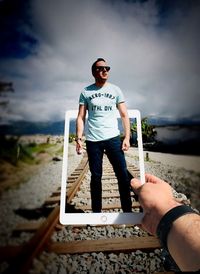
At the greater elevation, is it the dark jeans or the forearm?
the dark jeans

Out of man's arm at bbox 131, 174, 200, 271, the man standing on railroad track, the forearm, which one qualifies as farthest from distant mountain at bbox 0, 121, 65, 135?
the forearm

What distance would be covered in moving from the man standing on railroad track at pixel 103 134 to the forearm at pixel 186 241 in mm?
348

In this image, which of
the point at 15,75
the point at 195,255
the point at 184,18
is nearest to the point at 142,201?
the point at 195,255

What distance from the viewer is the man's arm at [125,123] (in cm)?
88

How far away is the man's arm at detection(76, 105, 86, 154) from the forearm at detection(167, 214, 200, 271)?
1.37 feet

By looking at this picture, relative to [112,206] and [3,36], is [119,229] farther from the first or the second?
[3,36]

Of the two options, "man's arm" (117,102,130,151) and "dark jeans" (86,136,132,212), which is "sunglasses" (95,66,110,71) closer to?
"man's arm" (117,102,130,151)

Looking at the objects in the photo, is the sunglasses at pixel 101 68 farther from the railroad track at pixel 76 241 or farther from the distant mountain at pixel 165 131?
the railroad track at pixel 76 241

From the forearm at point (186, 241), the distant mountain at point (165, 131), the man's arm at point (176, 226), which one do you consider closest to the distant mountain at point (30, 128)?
the distant mountain at point (165, 131)

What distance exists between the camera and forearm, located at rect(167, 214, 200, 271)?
47cm

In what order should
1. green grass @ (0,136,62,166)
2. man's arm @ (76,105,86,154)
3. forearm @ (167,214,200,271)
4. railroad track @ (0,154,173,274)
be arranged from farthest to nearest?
green grass @ (0,136,62,166) → man's arm @ (76,105,86,154) → railroad track @ (0,154,173,274) → forearm @ (167,214,200,271)

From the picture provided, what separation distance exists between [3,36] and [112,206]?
2.08 ft

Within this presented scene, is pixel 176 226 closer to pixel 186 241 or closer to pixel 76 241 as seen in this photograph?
pixel 186 241

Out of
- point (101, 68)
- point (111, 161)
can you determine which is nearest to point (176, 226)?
point (111, 161)
